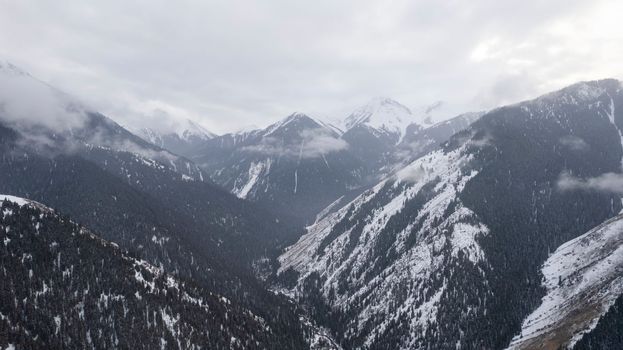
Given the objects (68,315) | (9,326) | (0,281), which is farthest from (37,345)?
(0,281)

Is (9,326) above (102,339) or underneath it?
above

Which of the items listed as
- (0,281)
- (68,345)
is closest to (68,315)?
(68,345)

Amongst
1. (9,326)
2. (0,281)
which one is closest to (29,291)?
(0,281)

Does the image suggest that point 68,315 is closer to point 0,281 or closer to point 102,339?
point 102,339

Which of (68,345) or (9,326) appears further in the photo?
(68,345)

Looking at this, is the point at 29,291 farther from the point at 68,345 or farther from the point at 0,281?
the point at 68,345

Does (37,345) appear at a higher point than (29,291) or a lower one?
lower

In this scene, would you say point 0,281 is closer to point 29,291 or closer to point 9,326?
point 29,291

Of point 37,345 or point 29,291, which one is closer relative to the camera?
point 37,345
